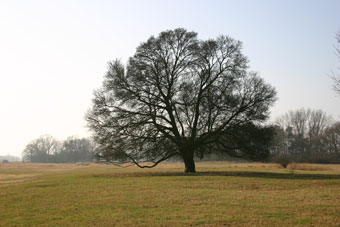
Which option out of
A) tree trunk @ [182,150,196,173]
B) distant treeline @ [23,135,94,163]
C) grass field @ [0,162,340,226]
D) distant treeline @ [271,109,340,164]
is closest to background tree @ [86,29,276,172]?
tree trunk @ [182,150,196,173]

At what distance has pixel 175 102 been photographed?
106 ft

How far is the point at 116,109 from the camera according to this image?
31984 millimetres

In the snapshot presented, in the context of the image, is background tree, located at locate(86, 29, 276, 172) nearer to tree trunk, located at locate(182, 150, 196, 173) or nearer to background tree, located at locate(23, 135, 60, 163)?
tree trunk, located at locate(182, 150, 196, 173)

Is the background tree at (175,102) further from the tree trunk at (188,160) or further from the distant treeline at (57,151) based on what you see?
the distant treeline at (57,151)

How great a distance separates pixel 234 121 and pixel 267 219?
70.4 feet

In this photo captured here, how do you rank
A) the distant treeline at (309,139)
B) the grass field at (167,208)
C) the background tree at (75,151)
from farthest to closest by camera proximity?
the background tree at (75,151), the distant treeline at (309,139), the grass field at (167,208)

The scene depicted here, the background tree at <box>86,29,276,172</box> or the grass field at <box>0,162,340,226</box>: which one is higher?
the background tree at <box>86,29,276,172</box>

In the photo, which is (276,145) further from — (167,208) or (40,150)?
(40,150)

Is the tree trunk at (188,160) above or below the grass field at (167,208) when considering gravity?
above

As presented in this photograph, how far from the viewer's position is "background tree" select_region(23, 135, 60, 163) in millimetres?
166188

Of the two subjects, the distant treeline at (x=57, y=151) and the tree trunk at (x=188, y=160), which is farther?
the distant treeline at (x=57, y=151)

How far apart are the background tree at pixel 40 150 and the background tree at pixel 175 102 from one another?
142 m

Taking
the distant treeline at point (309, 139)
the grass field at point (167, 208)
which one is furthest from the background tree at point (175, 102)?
the distant treeline at point (309, 139)

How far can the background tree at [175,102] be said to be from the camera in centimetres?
3141
